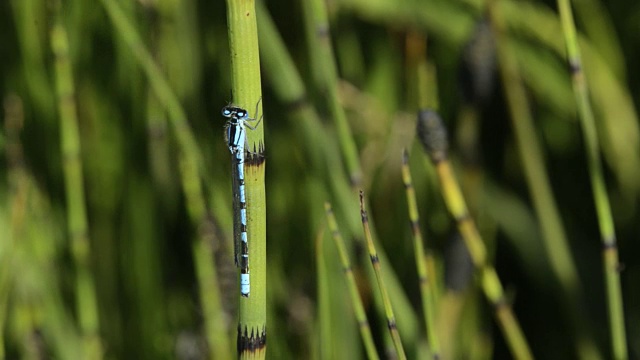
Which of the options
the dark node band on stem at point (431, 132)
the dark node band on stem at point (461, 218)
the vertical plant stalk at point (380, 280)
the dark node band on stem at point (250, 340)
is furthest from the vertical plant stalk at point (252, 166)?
the dark node band on stem at point (461, 218)

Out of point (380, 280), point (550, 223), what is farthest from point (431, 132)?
point (550, 223)

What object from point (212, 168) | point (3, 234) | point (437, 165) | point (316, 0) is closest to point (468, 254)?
point (437, 165)

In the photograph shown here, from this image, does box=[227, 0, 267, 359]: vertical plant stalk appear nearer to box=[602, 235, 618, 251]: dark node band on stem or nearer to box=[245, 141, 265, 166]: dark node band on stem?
box=[245, 141, 265, 166]: dark node band on stem

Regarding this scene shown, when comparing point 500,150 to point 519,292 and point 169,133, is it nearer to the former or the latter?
point 519,292

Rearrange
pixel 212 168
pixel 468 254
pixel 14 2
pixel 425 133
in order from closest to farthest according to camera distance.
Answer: pixel 425 133 < pixel 468 254 < pixel 212 168 < pixel 14 2

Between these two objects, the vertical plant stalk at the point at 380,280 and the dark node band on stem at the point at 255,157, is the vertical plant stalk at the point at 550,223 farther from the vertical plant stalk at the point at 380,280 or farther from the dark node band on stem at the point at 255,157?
the dark node band on stem at the point at 255,157

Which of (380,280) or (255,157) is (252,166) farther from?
(380,280)

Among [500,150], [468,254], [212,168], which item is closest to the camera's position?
[468,254]

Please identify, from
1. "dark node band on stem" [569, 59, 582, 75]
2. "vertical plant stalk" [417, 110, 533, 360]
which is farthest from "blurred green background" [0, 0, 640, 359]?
"dark node band on stem" [569, 59, 582, 75]
